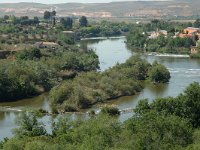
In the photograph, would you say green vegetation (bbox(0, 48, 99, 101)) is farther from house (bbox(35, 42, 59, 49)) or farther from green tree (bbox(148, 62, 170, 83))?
green tree (bbox(148, 62, 170, 83))

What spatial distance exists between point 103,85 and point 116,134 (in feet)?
39.2

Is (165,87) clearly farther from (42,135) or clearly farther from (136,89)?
(42,135)

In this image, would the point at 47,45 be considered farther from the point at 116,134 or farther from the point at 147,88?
the point at 116,134

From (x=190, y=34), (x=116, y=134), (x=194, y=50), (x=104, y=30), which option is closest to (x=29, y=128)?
(x=116, y=134)

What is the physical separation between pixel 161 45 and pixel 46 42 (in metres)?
13.1

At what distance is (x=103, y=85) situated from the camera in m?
26.5

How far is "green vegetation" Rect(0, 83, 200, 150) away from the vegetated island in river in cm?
665

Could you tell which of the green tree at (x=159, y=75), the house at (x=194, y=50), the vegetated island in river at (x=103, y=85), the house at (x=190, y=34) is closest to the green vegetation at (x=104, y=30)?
the house at (x=190, y=34)

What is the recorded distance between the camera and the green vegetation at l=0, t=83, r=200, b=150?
523 inches

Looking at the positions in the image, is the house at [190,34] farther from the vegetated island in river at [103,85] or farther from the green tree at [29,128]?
the green tree at [29,128]

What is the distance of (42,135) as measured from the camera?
16.0 meters

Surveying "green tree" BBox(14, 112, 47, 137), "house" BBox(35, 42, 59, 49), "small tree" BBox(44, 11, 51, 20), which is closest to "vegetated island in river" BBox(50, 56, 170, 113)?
"green tree" BBox(14, 112, 47, 137)

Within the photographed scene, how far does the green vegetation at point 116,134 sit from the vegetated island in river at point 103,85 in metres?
6.65

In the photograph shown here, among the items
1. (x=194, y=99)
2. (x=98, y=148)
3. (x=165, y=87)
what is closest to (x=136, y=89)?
(x=165, y=87)
